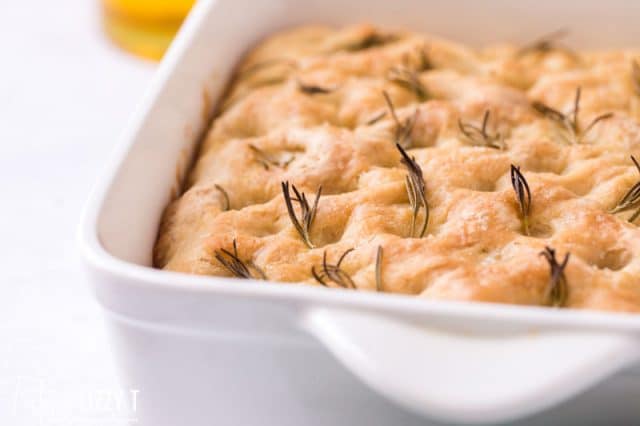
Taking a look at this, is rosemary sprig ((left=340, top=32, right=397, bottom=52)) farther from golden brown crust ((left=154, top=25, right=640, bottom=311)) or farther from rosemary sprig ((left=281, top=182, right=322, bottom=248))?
rosemary sprig ((left=281, top=182, right=322, bottom=248))

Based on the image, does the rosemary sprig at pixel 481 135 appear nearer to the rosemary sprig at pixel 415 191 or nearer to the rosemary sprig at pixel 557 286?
the rosemary sprig at pixel 415 191

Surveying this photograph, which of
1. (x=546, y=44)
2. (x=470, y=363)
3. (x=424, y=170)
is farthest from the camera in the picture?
(x=546, y=44)

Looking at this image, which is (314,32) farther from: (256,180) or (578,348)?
(578,348)

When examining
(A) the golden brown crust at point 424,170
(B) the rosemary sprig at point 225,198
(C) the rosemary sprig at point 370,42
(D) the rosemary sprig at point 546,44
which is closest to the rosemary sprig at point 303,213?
(A) the golden brown crust at point 424,170

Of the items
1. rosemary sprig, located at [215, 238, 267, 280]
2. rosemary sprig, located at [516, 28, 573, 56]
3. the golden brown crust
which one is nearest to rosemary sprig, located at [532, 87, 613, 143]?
the golden brown crust

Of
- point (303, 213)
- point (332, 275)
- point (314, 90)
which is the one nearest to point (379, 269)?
point (332, 275)

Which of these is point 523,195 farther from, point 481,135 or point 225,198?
point 225,198
